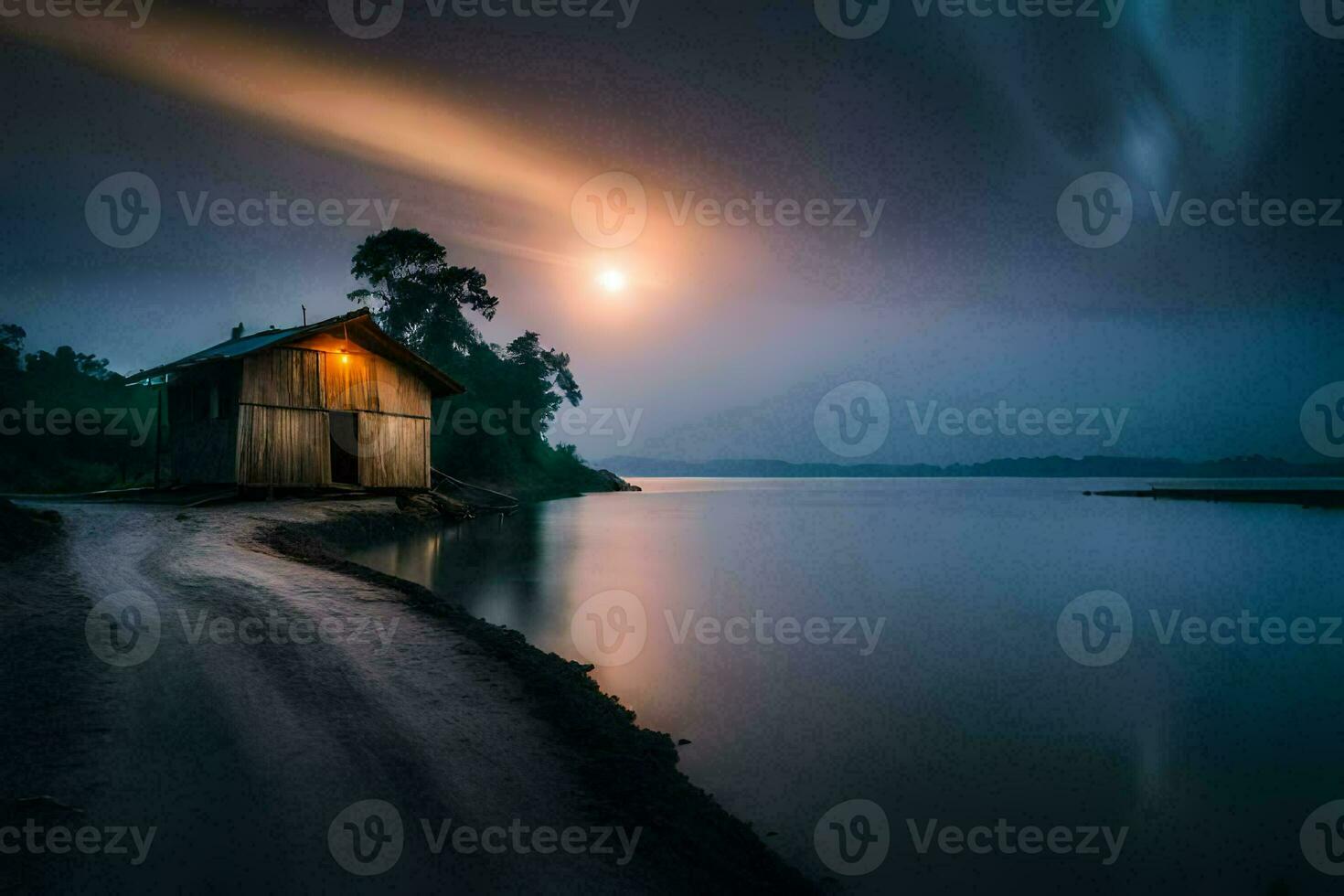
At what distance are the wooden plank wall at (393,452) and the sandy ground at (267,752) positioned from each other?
17.4m

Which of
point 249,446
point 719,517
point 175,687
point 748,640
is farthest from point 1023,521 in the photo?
point 175,687

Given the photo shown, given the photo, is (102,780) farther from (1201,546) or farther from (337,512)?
(1201,546)

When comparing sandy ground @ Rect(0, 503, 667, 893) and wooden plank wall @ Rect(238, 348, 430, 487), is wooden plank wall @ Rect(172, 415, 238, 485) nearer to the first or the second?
wooden plank wall @ Rect(238, 348, 430, 487)

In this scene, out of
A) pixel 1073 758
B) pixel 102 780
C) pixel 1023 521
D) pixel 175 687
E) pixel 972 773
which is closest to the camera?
pixel 102 780

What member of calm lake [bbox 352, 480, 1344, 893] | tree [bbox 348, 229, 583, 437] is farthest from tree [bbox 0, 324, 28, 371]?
calm lake [bbox 352, 480, 1344, 893]

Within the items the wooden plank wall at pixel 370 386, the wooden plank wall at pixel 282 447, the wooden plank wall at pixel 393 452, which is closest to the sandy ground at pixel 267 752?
the wooden plank wall at pixel 282 447

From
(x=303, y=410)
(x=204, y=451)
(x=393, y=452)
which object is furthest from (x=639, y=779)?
(x=204, y=451)

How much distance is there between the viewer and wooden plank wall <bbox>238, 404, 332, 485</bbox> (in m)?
23.3

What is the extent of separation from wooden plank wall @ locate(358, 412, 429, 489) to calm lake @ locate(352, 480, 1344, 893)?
5.37 metres

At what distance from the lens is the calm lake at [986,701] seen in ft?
18.5

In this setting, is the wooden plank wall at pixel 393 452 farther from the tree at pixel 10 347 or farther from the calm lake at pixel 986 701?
the tree at pixel 10 347

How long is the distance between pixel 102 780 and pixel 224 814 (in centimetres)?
110

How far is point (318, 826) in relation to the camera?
13.9ft

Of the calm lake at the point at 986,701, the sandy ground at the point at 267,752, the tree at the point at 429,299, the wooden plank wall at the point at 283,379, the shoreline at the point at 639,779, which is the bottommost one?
the calm lake at the point at 986,701
